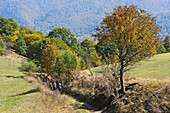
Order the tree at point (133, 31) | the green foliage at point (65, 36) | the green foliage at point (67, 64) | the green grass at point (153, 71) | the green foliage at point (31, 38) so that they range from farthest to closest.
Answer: the green foliage at point (31, 38) → the green foliage at point (65, 36) → the green foliage at point (67, 64) → the green grass at point (153, 71) → the tree at point (133, 31)

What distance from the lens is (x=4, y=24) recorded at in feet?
289

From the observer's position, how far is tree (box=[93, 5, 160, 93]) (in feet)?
44.3

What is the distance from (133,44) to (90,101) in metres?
10.7

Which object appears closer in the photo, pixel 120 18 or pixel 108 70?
pixel 120 18

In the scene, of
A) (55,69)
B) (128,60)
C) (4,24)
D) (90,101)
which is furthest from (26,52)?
(128,60)

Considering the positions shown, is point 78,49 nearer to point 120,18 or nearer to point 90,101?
point 90,101

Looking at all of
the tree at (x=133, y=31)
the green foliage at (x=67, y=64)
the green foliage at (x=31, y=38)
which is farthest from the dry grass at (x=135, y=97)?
the green foliage at (x=31, y=38)

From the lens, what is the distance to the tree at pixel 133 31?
44.3 feet

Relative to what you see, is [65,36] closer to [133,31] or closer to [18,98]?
[18,98]

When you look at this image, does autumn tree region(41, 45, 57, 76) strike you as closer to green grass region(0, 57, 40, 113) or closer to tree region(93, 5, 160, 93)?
green grass region(0, 57, 40, 113)

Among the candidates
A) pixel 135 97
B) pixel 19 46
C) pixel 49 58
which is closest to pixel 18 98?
pixel 135 97

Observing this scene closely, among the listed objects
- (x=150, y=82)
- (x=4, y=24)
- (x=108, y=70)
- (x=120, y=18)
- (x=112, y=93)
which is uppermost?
(x=4, y=24)

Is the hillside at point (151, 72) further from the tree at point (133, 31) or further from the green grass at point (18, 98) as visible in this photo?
the green grass at point (18, 98)

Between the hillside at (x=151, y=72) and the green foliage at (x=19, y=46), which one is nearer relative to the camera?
the hillside at (x=151, y=72)
